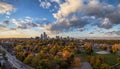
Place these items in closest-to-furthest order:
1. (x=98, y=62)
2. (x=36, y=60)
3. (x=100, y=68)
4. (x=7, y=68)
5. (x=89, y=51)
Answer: (x=100, y=68)
(x=98, y=62)
(x=7, y=68)
(x=36, y=60)
(x=89, y=51)

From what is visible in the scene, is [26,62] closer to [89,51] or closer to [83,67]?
[83,67]

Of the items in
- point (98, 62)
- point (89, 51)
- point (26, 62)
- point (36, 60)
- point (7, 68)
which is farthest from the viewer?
point (89, 51)

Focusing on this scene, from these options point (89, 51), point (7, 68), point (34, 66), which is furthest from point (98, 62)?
point (89, 51)

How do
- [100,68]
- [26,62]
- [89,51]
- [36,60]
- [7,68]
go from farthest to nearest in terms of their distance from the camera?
[89,51], [26,62], [36,60], [7,68], [100,68]

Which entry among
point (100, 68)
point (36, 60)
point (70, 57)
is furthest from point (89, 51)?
point (100, 68)

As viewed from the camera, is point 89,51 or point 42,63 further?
point 89,51

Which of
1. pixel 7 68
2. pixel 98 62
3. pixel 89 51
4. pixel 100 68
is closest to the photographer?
pixel 100 68

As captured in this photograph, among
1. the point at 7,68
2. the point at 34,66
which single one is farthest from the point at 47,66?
the point at 7,68

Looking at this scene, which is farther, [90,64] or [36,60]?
[36,60]

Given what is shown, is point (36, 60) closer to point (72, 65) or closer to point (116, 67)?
point (72, 65)
